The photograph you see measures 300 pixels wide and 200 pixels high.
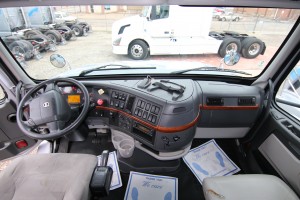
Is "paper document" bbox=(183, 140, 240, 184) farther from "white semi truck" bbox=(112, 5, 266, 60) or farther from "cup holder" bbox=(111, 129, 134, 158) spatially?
"white semi truck" bbox=(112, 5, 266, 60)

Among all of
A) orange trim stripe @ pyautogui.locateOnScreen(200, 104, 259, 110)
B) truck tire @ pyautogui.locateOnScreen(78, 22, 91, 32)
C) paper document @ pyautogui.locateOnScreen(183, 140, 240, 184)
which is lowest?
paper document @ pyautogui.locateOnScreen(183, 140, 240, 184)

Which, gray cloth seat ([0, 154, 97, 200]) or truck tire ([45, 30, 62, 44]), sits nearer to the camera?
gray cloth seat ([0, 154, 97, 200])

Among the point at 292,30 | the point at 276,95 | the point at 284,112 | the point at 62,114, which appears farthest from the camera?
the point at 276,95

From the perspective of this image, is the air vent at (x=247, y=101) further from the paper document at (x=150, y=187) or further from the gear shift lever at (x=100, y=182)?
the gear shift lever at (x=100, y=182)

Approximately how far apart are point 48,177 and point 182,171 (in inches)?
48.2

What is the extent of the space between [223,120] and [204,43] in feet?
2.70

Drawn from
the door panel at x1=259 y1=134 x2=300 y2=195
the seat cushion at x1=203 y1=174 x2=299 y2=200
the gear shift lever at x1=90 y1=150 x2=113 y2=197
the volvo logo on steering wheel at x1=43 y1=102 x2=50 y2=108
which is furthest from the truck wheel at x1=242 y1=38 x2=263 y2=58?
the volvo logo on steering wheel at x1=43 y1=102 x2=50 y2=108

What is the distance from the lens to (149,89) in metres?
1.47

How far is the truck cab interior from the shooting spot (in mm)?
1188

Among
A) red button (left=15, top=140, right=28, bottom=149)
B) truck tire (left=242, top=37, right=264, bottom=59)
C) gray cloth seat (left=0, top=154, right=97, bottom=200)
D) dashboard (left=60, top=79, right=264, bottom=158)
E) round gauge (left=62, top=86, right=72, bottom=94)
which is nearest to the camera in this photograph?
gray cloth seat (left=0, top=154, right=97, bottom=200)

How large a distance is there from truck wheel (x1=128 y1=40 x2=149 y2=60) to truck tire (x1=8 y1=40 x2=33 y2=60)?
99 cm

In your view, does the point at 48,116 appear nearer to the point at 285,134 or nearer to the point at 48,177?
the point at 48,177

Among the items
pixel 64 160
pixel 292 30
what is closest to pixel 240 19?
pixel 292 30

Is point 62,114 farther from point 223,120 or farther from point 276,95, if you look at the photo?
point 276,95
